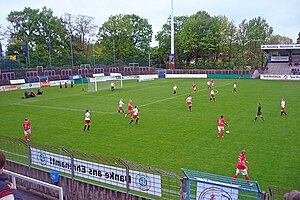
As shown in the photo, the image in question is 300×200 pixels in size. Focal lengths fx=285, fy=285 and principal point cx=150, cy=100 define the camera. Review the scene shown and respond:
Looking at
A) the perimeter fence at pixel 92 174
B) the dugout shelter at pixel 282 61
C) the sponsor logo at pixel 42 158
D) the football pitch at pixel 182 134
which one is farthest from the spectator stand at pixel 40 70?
the sponsor logo at pixel 42 158

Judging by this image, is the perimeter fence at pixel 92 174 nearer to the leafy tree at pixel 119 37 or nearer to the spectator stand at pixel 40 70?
the spectator stand at pixel 40 70

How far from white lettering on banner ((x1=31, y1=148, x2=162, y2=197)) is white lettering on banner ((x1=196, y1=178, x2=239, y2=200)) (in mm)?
1358

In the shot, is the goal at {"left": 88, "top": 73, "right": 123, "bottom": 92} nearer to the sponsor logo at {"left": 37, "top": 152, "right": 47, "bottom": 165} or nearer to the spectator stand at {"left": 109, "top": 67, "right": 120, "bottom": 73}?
the spectator stand at {"left": 109, "top": 67, "right": 120, "bottom": 73}

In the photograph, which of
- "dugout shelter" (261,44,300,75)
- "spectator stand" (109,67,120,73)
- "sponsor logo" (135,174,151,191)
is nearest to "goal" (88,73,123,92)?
"spectator stand" (109,67,120,73)

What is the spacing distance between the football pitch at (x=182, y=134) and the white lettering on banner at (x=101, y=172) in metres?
4.41

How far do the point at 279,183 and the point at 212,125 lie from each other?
1038cm

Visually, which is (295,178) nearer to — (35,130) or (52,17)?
(35,130)

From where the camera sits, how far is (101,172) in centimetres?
992

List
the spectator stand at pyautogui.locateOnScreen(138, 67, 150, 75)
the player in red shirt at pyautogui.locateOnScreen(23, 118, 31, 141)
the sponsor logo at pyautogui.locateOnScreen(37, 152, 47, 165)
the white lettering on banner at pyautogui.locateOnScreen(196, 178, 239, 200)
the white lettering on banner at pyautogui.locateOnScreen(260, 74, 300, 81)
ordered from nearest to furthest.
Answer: the white lettering on banner at pyautogui.locateOnScreen(196, 178, 239, 200) < the sponsor logo at pyautogui.locateOnScreen(37, 152, 47, 165) < the player in red shirt at pyautogui.locateOnScreen(23, 118, 31, 141) < the white lettering on banner at pyautogui.locateOnScreen(260, 74, 300, 81) < the spectator stand at pyautogui.locateOnScreen(138, 67, 150, 75)

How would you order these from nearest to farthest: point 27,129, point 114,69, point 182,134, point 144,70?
point 27,129 → point 182,134 → point 114,69 → point 144,70

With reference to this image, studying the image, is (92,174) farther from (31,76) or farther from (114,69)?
(114,69)

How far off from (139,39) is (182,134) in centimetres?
7788

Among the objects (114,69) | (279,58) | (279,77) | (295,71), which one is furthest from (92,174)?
(279,58)

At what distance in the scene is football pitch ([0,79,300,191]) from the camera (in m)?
14.1
